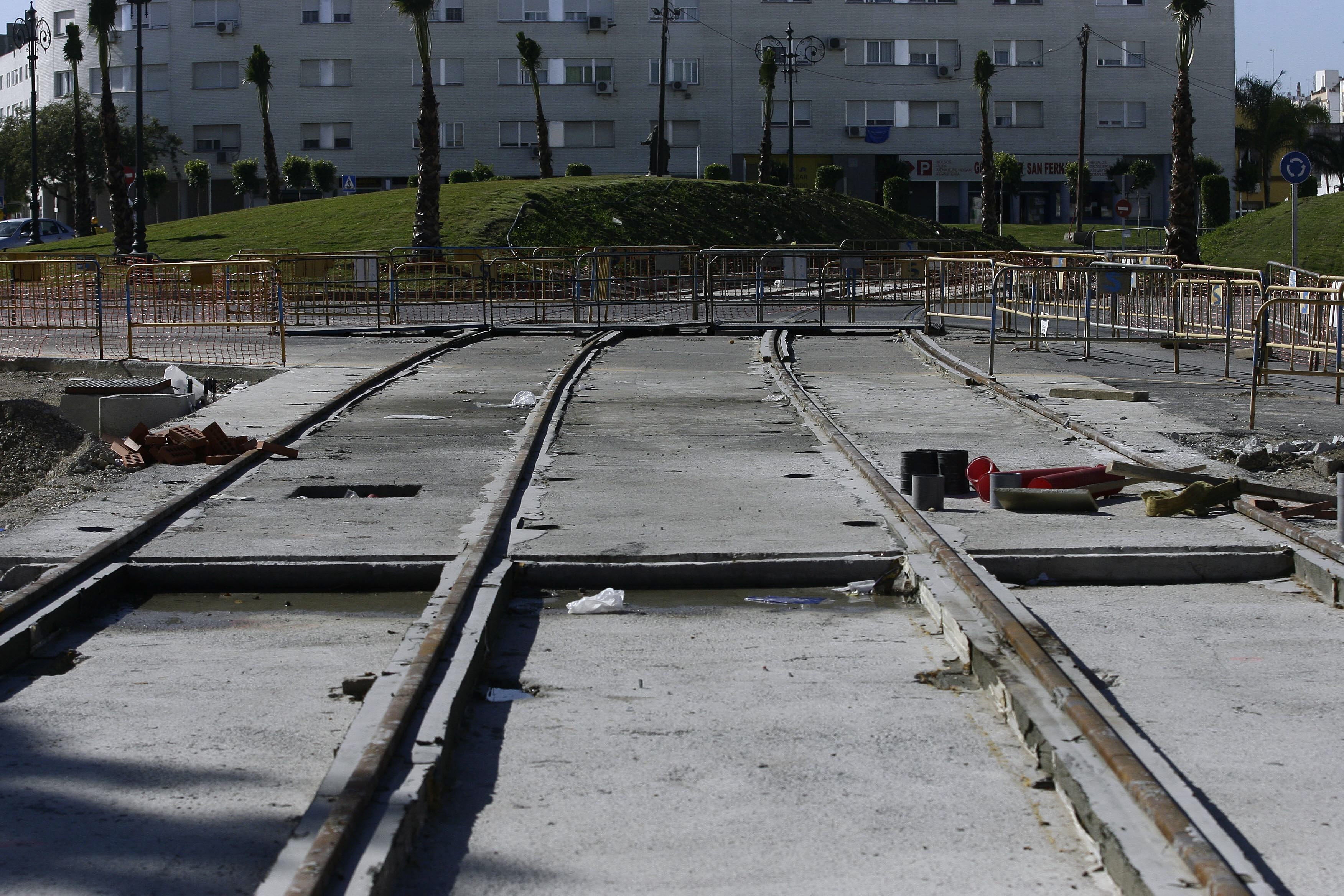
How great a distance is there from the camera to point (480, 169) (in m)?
67.9

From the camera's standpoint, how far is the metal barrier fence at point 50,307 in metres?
21.3

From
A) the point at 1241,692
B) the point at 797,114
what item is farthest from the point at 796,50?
the point at 1241,692

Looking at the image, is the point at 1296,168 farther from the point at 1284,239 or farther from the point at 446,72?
the point at 446,72

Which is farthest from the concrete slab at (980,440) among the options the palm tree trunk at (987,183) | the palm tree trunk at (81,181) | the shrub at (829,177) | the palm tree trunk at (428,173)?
the palm tree trunk at (81,181)

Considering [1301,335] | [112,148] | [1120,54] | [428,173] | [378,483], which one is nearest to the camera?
[378,483]

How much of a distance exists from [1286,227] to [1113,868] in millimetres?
47924

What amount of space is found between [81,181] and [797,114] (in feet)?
116

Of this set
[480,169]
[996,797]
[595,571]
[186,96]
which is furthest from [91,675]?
[186,96]

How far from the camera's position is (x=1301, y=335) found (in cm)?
1667

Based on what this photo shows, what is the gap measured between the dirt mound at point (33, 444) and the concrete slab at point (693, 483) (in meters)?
4.20

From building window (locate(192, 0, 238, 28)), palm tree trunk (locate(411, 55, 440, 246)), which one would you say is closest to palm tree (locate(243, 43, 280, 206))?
building window (locate(192, 0, 238, 28))

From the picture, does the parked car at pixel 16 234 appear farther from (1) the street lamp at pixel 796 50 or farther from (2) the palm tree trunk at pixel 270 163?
(1) the street lamp at pixel 796 50

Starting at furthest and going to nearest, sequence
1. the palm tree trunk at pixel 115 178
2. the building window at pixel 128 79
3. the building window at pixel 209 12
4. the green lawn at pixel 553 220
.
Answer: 1. the building window at pixel 128 79
2. the building window at pixel 209 12
3. the palm tree trunk at pixel 115 178
4. the green lawn at pixel 553 220

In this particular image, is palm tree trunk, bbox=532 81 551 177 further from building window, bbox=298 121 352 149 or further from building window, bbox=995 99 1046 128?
building window, bbox=995 99 1046 128
